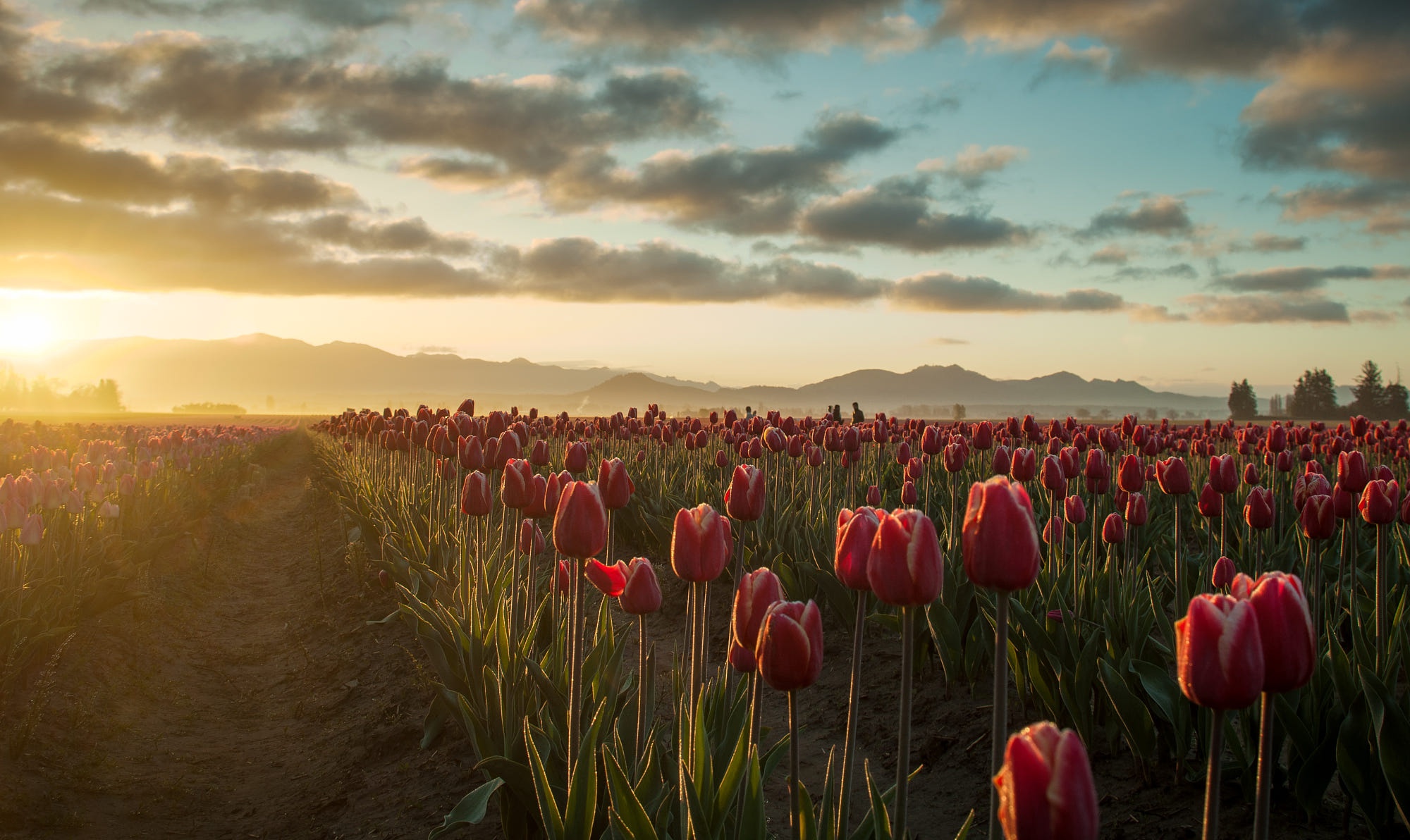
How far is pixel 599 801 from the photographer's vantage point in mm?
3402

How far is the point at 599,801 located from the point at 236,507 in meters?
18.5

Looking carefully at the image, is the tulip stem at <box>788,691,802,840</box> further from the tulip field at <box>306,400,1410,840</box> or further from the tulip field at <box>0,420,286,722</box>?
the tulip field at <box>0,420,286,722</box>

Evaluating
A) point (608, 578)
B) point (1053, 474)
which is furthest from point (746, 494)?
point (1053, 474)

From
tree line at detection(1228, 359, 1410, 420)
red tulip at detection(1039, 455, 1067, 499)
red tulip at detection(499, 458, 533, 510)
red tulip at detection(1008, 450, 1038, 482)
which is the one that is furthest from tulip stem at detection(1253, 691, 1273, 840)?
tree line at detection(1228, 359, 1410, 420)

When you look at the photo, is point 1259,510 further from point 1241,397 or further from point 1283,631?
point 1241,397

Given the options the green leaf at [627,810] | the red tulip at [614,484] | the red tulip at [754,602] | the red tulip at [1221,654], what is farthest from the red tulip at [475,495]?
the red tulip at [1221,654]

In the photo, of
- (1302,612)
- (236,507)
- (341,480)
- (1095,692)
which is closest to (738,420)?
(1095,692)

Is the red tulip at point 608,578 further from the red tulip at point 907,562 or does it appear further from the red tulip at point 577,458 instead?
the red tulip at point 577,458

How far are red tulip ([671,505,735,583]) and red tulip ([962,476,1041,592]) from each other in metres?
1.00

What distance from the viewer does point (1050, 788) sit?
1.30 meters

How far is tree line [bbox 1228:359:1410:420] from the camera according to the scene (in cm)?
10619

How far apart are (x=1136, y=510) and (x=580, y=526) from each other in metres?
4.13

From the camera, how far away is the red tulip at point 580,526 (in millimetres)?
3127

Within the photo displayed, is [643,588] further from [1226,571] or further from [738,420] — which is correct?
A: [738,420]
